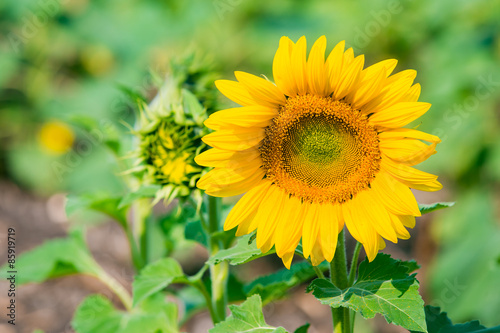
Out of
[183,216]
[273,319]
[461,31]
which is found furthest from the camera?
[461,31]

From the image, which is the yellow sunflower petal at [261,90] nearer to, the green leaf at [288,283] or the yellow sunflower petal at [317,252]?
the yellow sunflower petal at [317,252]

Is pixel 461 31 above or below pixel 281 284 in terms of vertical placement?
above

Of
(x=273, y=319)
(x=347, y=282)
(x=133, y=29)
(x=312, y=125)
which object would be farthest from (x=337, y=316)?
(x=133, y=29)

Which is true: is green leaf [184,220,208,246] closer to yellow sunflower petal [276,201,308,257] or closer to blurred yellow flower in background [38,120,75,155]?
yellow sunflower petal [276,201,308,257]

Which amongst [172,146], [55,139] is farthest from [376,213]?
[55,139]

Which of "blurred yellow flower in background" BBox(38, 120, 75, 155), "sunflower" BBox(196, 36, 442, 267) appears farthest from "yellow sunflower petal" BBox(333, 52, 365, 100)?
"blurred yellow flower in background" BBox(38, 120, 75, 155)

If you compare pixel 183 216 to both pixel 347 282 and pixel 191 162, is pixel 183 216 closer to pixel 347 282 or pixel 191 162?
pixel 191 162
